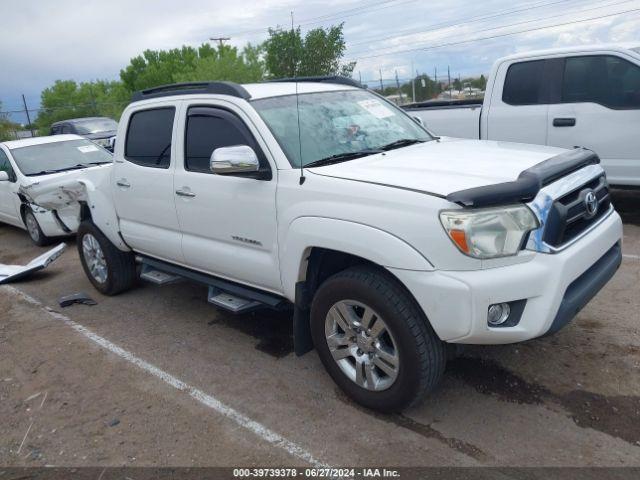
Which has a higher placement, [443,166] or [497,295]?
[443,166]

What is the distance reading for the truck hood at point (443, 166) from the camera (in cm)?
304

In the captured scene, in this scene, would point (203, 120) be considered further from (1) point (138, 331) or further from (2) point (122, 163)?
(1) point (138, 331)

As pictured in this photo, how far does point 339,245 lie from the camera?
323 cm

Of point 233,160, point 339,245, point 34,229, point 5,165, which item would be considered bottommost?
point 34,229

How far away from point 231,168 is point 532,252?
1823 millimetres

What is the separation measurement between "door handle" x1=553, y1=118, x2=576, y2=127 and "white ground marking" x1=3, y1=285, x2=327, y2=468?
529 cm

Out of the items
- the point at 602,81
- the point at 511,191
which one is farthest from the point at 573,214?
the point at 602,81

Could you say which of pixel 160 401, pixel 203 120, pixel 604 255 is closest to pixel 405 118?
pixel 203 120

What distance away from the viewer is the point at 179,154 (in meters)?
4.48

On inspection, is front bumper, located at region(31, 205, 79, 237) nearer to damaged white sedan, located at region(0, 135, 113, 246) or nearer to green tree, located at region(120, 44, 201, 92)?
damaged white sedan, located at region(0, 135, 113, 246)

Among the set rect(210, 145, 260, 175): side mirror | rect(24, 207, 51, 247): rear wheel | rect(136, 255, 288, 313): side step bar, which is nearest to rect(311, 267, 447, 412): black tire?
rect(136, 255, 288, 313): side step bar

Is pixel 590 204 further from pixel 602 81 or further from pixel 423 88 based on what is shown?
pixel 423 88

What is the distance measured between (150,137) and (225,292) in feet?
5.07

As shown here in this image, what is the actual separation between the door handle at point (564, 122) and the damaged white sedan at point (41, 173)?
20.3ft
